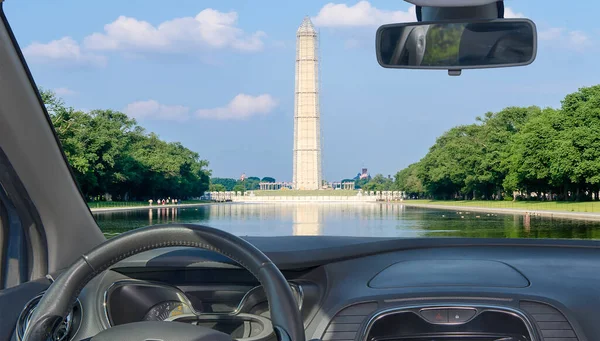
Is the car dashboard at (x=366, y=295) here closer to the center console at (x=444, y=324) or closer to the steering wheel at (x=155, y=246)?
the center console at (x=444, y=324)

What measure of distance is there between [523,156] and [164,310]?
60.3 m

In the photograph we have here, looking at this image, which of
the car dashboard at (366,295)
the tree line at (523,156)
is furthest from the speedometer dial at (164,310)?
the tree line at (523,156)

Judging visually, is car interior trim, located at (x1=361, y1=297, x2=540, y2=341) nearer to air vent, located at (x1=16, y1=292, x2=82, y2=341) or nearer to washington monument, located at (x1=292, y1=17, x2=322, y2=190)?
air vent, located at (x1=16, y1=292, x2=82, y2=341)

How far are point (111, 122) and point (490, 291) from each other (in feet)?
31.6

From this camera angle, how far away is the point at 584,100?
55.2 meters

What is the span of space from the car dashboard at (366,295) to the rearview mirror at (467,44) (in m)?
0.80

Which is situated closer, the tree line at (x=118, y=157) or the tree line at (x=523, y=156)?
the tree line at (x=118, y=157)

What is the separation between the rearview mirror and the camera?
112 inches

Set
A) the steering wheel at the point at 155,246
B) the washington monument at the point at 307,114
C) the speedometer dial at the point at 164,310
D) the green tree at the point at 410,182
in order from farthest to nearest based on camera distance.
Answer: the washington monument at the point at 307,114 < the green tree at the point at 410,182 < the speedometer dial at the point at 164,310 < the steering wheel at the point at 155,246

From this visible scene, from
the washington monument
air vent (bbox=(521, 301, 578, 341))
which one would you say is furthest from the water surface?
the washington monument

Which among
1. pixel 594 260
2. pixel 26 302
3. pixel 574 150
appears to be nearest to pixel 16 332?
pixel 26 302

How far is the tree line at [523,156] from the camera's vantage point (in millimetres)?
53125

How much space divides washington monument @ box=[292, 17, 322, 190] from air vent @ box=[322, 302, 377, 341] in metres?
98.2

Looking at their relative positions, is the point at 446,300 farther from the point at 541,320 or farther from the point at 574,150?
the point at 574,150
